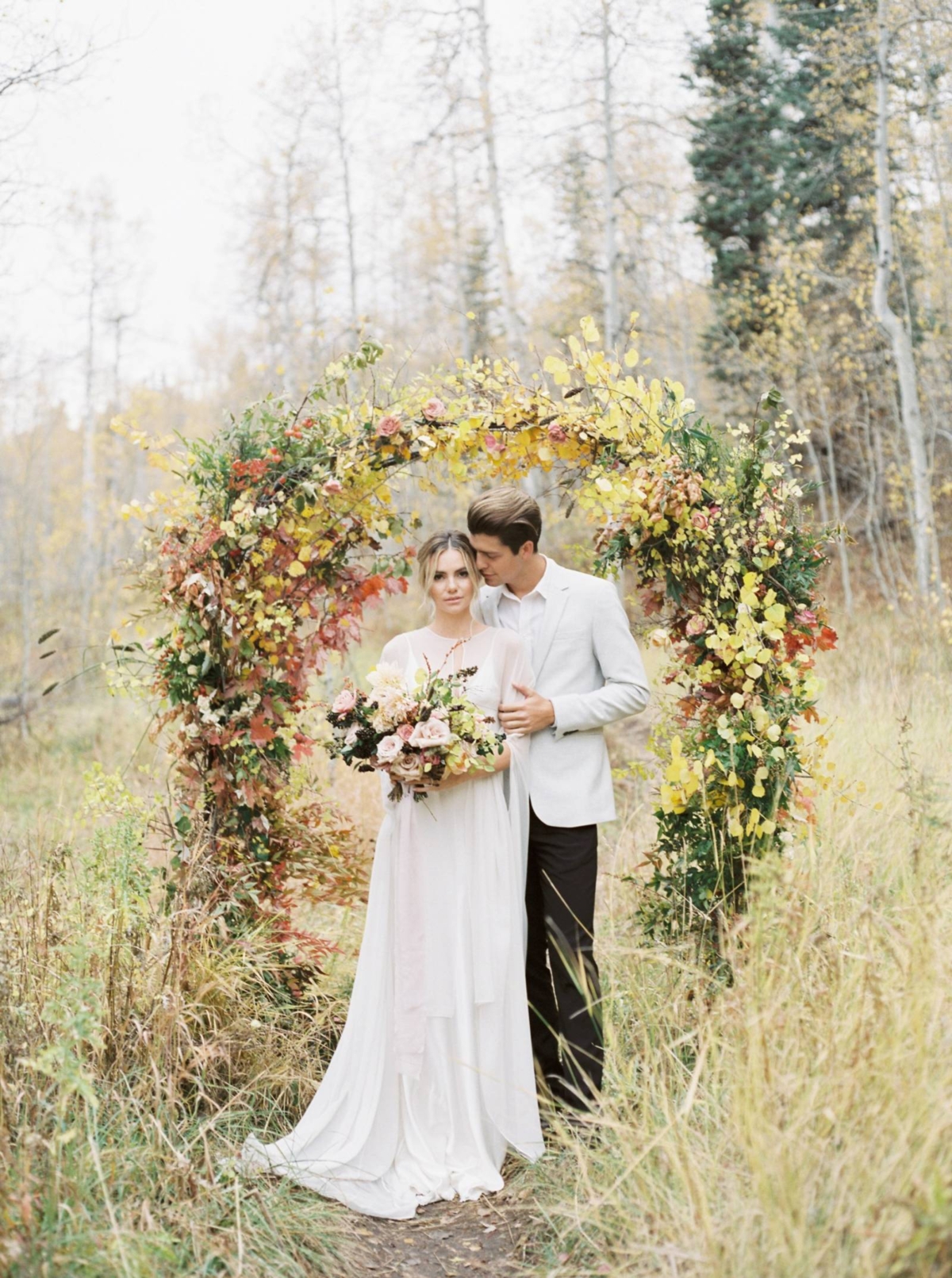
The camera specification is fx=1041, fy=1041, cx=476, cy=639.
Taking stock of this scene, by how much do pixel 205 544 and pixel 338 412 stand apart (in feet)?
2.54

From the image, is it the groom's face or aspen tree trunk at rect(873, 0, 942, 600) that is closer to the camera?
the groom's face

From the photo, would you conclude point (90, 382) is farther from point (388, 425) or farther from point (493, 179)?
point (388, 425)

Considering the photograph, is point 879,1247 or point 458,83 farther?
point 458,83

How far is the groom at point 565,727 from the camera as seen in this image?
12.4 ft

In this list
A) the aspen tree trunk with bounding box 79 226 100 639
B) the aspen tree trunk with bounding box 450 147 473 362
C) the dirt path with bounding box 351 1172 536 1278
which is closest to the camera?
the dirt path with bounding box 351 1172 536 1278

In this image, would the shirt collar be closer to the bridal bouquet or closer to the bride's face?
the bride's face

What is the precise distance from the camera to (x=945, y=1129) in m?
2.35

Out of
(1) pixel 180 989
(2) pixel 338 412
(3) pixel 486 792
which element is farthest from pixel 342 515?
(1) pixel 180 989

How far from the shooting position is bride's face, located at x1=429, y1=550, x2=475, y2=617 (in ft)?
12.4

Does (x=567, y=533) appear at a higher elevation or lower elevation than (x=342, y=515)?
higher

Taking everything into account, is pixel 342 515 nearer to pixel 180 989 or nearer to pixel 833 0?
pixel 180 989

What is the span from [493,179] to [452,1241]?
11.6m

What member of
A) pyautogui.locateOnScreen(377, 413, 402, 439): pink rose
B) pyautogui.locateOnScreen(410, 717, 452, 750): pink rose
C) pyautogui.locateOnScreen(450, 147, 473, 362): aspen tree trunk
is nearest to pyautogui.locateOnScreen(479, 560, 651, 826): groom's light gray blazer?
pyautogui.locateOnScreen(410, 717, 452, 750): pink rose

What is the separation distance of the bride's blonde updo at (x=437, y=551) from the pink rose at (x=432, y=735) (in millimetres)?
572
